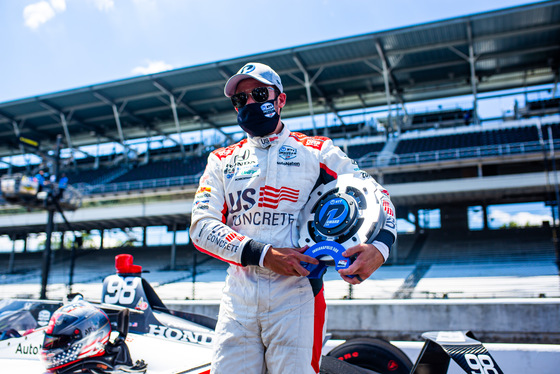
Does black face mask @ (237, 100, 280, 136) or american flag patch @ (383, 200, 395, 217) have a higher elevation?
black face mask @ (237, 100, 280, 136)

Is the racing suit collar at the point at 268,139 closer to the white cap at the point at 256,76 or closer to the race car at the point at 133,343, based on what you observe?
the white cap at the point at 256,76

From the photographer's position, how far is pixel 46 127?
29812mm

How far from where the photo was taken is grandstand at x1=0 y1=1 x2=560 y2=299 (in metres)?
17.6

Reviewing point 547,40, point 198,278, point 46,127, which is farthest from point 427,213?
point 46,127

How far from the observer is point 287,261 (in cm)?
169

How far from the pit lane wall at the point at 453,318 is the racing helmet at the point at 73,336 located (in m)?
6.19

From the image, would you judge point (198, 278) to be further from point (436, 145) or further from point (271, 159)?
point (271, 159)

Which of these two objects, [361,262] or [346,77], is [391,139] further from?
[361,262]

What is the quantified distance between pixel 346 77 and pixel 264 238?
882 inches

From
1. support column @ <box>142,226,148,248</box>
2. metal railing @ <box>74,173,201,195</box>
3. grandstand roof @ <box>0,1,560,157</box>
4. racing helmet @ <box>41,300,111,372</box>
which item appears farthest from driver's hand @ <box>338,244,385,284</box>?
support column @ <box>142,226,148,248</box>

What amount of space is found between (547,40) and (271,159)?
23.0 metres

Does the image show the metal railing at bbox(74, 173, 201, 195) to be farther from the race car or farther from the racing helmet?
the racing helmet

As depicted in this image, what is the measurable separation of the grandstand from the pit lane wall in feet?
9.81

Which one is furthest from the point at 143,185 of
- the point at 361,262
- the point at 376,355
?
the point at 361,262
